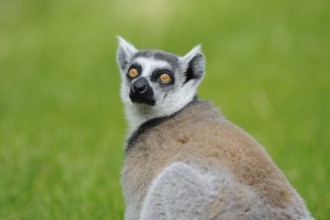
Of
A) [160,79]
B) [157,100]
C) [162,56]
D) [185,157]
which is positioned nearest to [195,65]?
[162,56]

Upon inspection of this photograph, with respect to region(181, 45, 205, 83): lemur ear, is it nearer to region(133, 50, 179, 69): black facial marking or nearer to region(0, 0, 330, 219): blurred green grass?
region(133, 50, 179, 69): black facial marking

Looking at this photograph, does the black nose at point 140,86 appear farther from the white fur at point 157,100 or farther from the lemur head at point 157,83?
the white fur at point 157,100

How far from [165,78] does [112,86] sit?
7.56 meters

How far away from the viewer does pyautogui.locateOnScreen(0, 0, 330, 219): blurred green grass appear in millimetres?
8500

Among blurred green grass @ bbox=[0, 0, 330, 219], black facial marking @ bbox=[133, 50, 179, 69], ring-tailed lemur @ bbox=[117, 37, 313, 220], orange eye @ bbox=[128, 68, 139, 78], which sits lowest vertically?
ring-tailed lemur @ bbox=[117, 37, 313, 220]

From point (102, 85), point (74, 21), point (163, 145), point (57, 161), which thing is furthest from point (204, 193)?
point (74, 21)

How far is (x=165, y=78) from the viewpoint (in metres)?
6.36

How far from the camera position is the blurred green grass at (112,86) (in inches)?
335

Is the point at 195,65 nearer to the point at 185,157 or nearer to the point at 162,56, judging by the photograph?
the point at 162,56

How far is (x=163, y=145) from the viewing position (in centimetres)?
596

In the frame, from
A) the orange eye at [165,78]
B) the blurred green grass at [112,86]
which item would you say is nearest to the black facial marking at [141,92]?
the orange eye at [165,78]

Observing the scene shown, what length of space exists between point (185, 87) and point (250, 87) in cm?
675

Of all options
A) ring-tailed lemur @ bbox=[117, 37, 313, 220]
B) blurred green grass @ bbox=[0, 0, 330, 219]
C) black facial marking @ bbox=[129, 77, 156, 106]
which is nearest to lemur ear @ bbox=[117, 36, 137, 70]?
A: ring-tailed lemur @ bbox=[117, 37, 313, 220]

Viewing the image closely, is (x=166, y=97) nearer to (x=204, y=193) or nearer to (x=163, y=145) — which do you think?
(x=163, y=145)
